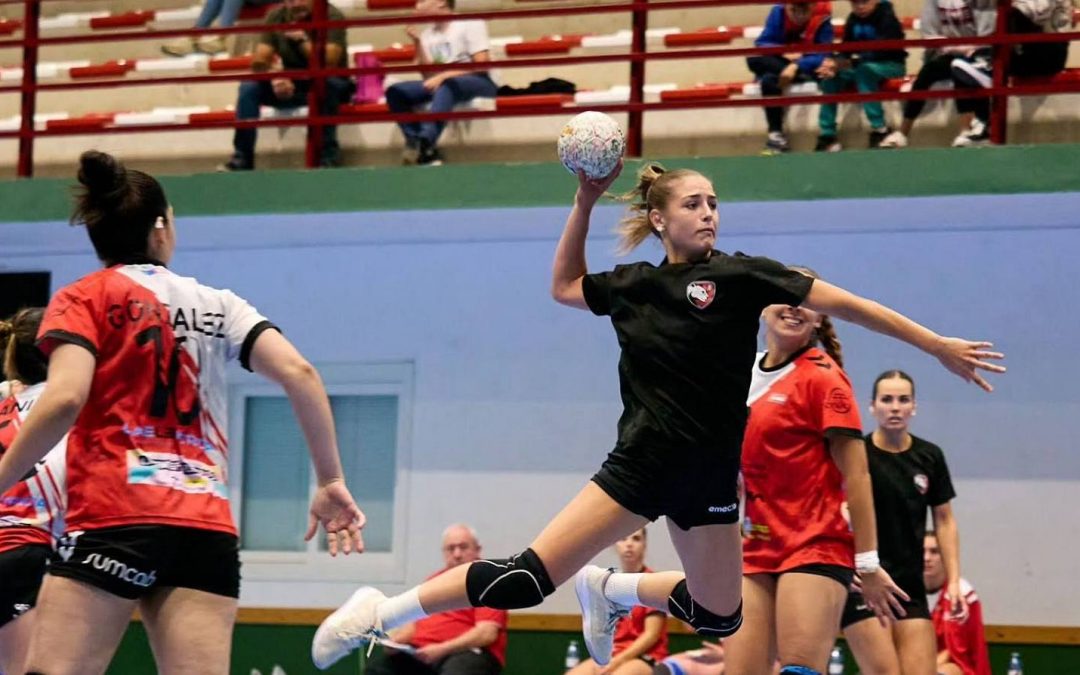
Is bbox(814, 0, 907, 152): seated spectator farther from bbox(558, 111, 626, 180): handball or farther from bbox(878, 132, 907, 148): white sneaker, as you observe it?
bbox(558, 111, 626, 180): handball

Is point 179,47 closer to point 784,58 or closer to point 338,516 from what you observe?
point 784,58

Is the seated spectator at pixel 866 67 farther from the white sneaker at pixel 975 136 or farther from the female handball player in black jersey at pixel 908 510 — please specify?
the female handball player in black jersey at pixel 908 510

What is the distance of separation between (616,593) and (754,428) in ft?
2.97

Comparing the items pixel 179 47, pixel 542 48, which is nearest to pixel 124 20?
pixel 179 47

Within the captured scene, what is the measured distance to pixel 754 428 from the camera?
19.3ft

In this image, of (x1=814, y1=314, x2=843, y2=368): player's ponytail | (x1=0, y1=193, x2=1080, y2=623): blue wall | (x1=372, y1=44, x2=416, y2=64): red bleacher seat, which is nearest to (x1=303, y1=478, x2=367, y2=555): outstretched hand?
(x1=814, y1=314, x2=843, y2=368): player's ponytail

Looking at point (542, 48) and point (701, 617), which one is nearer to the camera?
point (701, 617)

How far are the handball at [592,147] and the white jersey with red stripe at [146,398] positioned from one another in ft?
4.65

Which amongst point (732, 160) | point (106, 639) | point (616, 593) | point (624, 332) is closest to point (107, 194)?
point (106, 639)

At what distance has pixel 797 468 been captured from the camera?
5848 mm

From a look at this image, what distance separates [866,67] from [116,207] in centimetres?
590

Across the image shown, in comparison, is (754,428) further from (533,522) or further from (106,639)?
(533,522)

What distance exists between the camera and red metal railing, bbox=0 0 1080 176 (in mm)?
8273

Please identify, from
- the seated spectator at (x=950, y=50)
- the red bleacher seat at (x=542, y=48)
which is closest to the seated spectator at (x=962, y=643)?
the seated spectator at (x=950, y=50)
